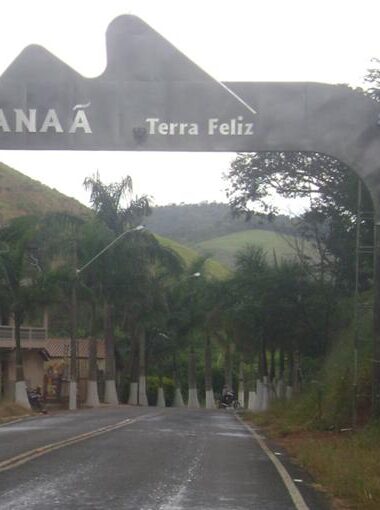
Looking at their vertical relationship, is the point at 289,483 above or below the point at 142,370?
above

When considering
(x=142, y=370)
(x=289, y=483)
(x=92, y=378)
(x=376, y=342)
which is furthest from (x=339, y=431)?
(x=142, y=370)

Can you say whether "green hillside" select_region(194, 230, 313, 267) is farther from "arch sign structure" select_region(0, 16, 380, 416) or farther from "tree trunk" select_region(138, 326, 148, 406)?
"arch sign structure" select_region(0, 16, 380, 416)

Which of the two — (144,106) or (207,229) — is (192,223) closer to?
(207,229)

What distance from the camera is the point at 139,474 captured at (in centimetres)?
1344

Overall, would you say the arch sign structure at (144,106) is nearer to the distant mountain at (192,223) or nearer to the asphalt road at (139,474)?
the asphalt road at (139,474)

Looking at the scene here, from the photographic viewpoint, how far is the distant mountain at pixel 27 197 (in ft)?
285

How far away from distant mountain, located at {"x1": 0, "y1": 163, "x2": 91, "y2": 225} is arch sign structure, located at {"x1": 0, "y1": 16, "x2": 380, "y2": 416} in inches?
2598

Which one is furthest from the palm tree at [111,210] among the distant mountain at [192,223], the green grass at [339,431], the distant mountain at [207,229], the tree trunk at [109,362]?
the distant mountain at [192,223]

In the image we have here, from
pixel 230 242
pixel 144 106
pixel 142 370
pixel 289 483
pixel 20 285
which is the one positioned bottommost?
pixel 142 370

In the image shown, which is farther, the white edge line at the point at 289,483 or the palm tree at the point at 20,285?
the palm tree at the point at 20,285

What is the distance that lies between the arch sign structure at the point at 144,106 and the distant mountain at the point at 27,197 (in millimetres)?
65985

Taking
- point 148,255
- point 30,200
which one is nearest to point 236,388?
point 30,200

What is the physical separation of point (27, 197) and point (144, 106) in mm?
76377

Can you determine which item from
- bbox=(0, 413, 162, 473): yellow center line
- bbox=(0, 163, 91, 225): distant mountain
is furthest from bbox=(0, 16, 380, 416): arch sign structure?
bbox=(0, 163, 91, 225): distant mountain
